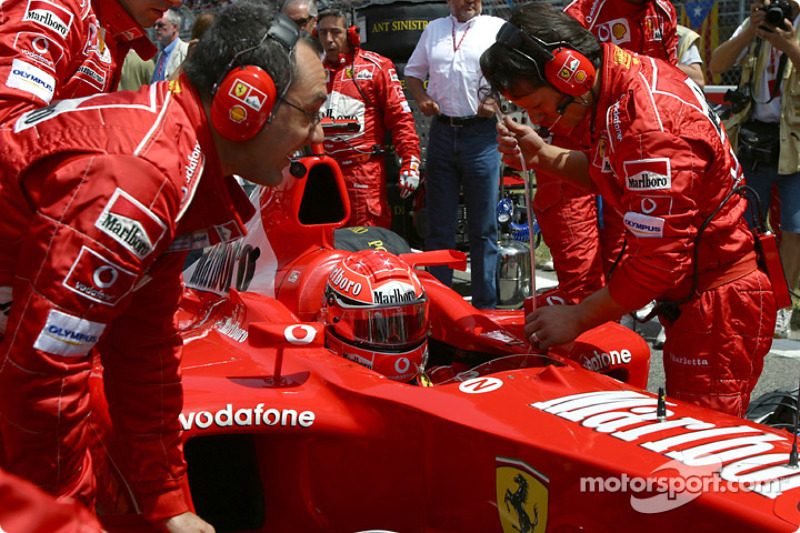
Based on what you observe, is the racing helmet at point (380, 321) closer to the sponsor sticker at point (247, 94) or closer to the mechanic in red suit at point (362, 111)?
the sponsor sticker at point (247, 94)

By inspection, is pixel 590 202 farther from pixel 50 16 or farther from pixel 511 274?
pixel 50 16

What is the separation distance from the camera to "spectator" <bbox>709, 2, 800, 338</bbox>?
Result: 4.90 metres

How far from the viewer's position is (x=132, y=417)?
1.88 m

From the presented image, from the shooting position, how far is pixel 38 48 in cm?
254

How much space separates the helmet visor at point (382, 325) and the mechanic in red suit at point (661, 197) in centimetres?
41

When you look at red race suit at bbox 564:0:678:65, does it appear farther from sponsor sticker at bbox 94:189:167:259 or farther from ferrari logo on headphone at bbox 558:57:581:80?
sponsor sticker at bbox 94:189:167:259

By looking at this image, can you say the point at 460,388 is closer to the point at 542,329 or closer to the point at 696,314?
the point at 542,329

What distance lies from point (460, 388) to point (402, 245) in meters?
1.99

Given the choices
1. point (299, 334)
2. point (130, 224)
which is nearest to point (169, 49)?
point (299, 334)

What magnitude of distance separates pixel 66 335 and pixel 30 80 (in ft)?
4.52

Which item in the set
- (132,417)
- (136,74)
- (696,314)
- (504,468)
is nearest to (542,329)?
(696,314)

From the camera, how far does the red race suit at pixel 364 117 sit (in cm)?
566

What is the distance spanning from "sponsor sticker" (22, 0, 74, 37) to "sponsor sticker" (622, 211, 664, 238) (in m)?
1.85

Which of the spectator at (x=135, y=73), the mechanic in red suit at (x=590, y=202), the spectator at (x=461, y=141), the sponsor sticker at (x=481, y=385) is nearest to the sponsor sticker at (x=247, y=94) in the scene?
the sponsor sticker at (x=481, y=385)
